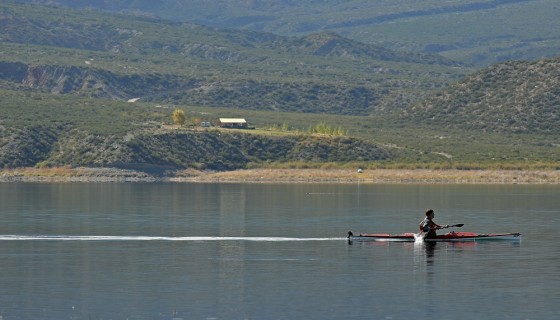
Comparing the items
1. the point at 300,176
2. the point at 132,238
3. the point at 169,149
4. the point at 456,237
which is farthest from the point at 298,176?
the point at 456,237

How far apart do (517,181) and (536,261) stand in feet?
338

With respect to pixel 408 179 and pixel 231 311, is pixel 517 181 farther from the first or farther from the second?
pixel 231 311

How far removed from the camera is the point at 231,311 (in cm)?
4800

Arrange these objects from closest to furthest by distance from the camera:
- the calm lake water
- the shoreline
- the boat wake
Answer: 1. the calm lake water
2. the boat wake
3. the shoreline

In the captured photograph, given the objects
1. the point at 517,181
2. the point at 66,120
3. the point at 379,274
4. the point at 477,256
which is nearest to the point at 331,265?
the point at 379,274

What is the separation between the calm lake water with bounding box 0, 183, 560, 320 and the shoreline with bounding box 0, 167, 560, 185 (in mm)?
54263

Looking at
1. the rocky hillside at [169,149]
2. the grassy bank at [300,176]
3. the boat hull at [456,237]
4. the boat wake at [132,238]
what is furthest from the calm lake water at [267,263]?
the rocky hillside at [169,149]

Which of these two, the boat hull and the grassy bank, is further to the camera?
the grassy bank

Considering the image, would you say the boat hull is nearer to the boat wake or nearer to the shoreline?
the boat wake

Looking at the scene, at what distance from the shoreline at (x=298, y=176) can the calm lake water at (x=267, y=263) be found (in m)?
54.3

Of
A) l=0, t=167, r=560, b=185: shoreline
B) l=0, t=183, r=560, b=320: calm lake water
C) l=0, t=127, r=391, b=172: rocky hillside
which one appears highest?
l=0, t=127, r=391, b=172: rocky hillside

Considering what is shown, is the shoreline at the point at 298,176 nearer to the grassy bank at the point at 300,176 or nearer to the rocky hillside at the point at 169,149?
the grassy bank at the point at 300,176

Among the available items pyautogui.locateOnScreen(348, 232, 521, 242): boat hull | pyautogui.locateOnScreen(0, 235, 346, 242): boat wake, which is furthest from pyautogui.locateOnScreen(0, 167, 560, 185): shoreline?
pyautogui.locateOnScreen(348, 232, 521, 242): boat hull

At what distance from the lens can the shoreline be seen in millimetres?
166587
